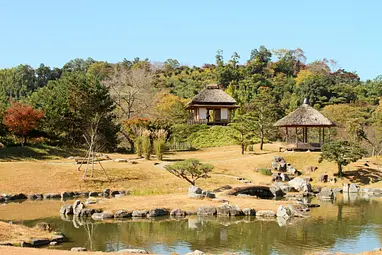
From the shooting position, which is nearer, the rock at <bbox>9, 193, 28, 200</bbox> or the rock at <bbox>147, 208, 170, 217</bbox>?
the rock at <bbox>147, 208, 170, 217</bbox>

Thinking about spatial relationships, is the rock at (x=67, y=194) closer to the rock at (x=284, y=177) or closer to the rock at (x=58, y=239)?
the rock at (x=58, y=239)

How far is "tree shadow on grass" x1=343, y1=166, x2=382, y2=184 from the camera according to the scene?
97.1ft

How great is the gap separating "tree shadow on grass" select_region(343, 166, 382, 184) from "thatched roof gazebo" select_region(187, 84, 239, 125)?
60.9 ft

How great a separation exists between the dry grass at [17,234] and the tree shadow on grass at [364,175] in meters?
21.0

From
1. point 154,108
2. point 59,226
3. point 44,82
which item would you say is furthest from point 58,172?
point 44,82

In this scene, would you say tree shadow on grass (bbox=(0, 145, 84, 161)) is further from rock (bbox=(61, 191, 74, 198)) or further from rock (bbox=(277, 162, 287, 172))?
rock (bbox=(277, 162, 287, 172))

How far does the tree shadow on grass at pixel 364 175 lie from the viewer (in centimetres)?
2959

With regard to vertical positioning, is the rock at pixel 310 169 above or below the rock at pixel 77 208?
above

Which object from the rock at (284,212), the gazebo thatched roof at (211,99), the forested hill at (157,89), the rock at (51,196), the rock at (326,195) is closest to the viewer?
the rock at (284,212)

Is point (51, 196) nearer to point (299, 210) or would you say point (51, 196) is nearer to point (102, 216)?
point (102, 216)

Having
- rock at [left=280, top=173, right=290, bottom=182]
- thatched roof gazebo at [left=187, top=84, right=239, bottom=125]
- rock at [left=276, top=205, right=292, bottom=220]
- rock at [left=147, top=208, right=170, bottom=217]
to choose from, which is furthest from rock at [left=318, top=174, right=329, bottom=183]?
thatched roof gazebo at [left=187, top=84, right=239, bottom=125]

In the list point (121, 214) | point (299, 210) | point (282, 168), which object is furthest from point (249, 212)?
point (282, 168)

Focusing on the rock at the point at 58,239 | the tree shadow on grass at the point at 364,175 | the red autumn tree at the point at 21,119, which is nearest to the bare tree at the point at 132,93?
the red autumn tree at the point at 21,119

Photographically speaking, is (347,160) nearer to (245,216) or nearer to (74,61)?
(245,216)
